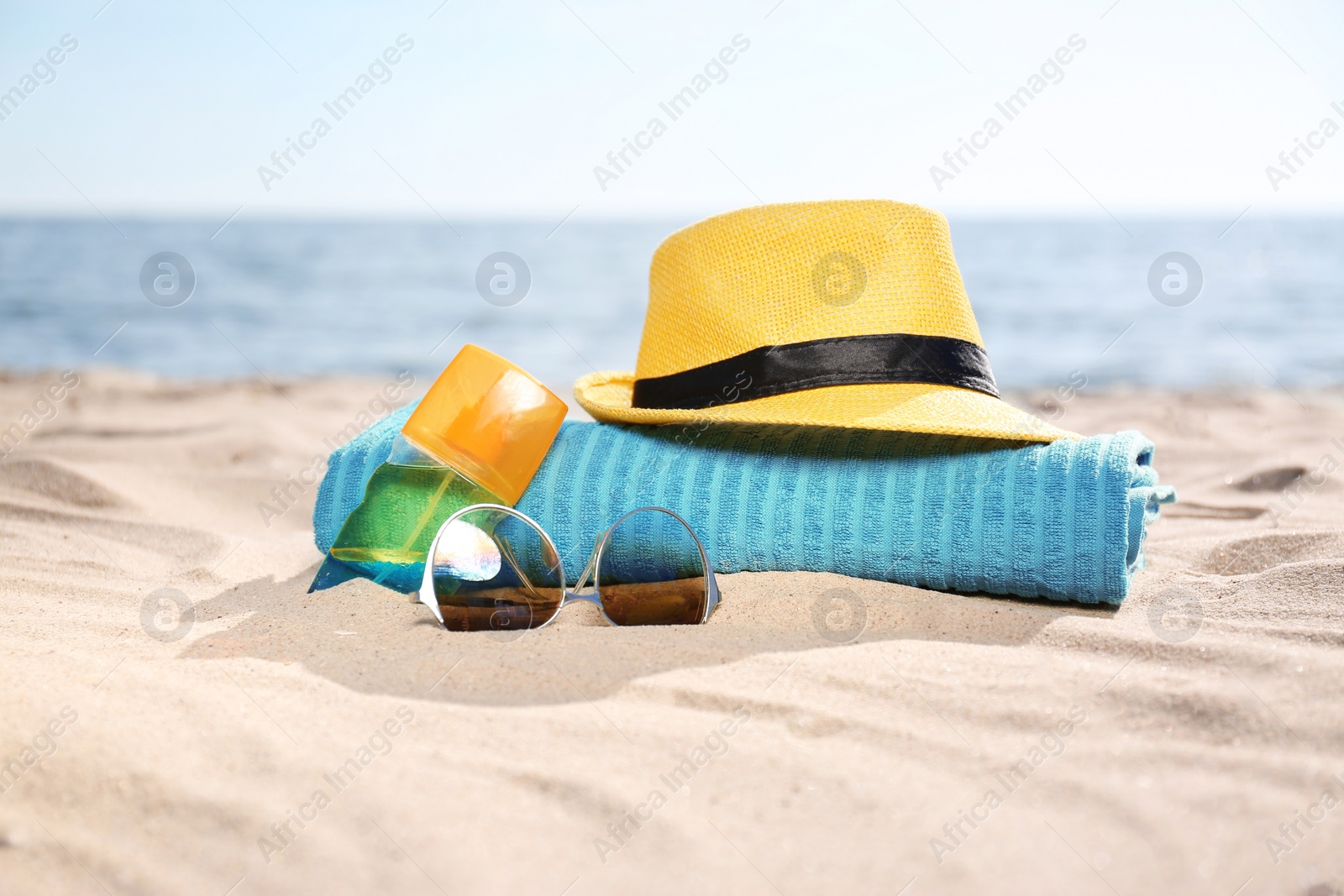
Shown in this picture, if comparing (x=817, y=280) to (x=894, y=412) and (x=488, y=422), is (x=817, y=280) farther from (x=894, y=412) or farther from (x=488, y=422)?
(x=488, y=422)

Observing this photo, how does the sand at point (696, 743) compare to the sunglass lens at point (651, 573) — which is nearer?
the sand at point (696, 743)

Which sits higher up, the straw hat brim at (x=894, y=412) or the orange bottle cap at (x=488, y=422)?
the straw hat brim at (x=894, y=412)

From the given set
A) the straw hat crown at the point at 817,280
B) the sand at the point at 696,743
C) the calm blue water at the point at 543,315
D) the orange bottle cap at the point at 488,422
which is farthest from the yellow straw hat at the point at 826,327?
the calm blue water at the point at 543,315

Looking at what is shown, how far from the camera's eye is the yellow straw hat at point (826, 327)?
1.99 m

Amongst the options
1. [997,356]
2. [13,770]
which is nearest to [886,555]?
[13,770]

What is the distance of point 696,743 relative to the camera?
141 centimetres

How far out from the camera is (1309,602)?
192cm

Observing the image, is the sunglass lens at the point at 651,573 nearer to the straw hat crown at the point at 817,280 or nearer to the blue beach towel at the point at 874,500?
the blue beach towel at the point at 874,500

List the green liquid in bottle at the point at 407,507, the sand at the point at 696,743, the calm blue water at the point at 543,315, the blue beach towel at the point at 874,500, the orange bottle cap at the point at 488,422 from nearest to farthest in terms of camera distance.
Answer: the sand at the point at 696,743 < the blue beach towel at the point at 874,500 < the orange bottle cap at the point at 488,422 < the green liquid in bottle at the point at 407,507 < the calm blue water at the point at 543,315

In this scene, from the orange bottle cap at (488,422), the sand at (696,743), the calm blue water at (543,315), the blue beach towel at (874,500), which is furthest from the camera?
the calm blue water at (543,315)

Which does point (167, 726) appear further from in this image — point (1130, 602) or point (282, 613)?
point (1130, 602)

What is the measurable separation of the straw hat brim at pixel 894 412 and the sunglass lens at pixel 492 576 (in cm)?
44

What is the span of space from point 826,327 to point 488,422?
767 mm

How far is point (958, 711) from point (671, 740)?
464 mm
